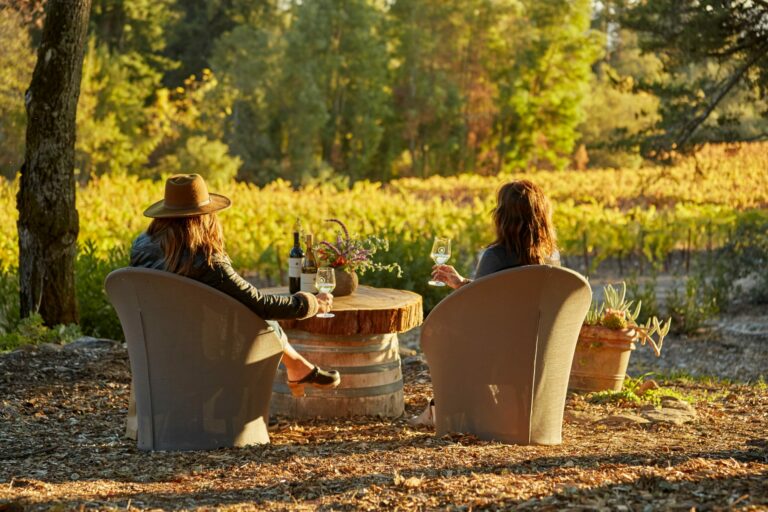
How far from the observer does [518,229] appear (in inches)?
166

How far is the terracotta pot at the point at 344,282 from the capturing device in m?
5.42

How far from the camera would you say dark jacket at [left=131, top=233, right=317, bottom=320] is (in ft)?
13.5

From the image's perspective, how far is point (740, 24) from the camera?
10.5 metres

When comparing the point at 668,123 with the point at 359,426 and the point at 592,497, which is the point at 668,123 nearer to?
the point at 359,426

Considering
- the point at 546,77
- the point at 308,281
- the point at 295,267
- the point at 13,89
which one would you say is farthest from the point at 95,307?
the point at 546,77

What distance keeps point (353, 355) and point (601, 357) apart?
1517 millimetres

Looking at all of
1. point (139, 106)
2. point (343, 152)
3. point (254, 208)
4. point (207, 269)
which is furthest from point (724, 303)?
point (343, 152)

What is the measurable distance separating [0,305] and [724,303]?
7.22 m

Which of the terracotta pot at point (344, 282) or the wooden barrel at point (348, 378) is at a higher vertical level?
the terracotta pot at point (344, 282)

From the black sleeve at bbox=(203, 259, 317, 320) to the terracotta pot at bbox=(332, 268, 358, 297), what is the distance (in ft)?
3.63

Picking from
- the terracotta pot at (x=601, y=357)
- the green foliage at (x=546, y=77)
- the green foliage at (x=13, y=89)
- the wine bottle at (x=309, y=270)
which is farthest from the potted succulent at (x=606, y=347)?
the green foliage at (x=546, y=77)

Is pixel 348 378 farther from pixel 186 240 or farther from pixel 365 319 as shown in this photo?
pixel 186 240

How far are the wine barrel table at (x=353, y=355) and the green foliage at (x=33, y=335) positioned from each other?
7.46 ft

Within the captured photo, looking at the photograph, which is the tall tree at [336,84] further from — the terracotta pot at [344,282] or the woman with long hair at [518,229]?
the woman with long hair at [518,229]
